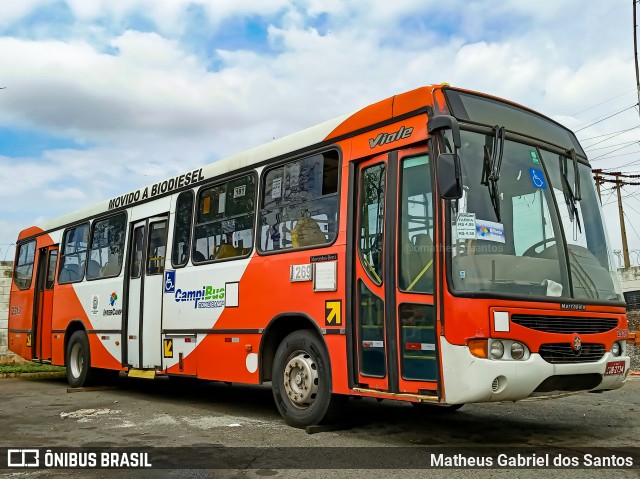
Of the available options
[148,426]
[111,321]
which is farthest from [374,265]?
[111,321]

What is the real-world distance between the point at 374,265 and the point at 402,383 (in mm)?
1125

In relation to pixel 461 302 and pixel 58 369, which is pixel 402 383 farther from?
pixel 58 369

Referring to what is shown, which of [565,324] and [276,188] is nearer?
[565,324]

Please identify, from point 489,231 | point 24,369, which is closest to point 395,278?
point 489,231

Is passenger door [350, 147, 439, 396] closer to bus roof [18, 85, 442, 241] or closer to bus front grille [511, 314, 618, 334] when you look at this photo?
bus roof [18, 85, 442, 241]

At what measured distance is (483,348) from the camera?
5.31 meters

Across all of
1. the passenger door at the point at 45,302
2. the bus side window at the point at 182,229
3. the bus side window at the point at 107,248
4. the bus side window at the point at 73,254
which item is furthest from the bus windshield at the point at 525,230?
the passenger door at the point at 45,302

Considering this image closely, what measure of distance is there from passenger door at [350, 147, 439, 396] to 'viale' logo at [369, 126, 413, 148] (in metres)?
0.14

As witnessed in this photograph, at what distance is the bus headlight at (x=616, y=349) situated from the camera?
6156mm

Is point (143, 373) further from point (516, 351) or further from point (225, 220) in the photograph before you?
point (516, 351)

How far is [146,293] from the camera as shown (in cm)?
991

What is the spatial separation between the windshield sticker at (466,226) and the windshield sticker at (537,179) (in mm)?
967

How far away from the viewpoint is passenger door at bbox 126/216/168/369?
31.4ft

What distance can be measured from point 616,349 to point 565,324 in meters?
0.88
